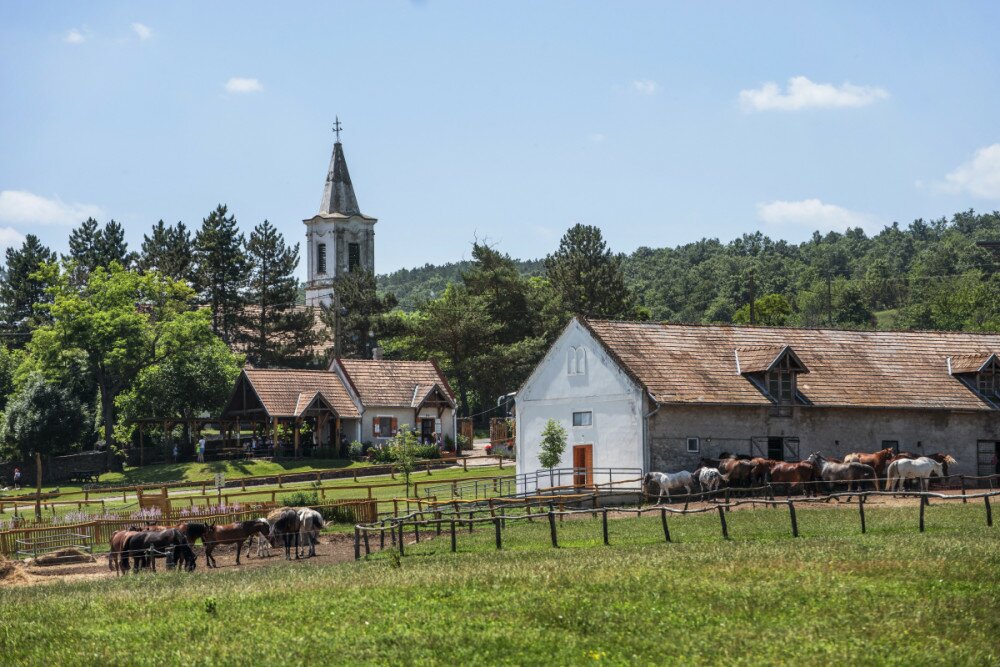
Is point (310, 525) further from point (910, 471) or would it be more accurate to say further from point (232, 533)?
point (910, 471)

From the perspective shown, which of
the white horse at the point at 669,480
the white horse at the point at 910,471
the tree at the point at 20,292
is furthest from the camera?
the tree at the point at 20,292

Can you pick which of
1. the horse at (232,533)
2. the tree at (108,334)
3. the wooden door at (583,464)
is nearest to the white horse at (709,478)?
the wooden door at (583,464)

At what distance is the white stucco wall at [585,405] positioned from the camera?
151ft

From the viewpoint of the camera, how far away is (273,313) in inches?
3962

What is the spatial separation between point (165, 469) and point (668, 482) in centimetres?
3878

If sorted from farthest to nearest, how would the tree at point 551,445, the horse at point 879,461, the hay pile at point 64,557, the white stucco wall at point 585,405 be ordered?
the tree at point 551,445 < the white stucco wall at point 585,405 < the horse at point 879,461 < the hay pile at point 64,557

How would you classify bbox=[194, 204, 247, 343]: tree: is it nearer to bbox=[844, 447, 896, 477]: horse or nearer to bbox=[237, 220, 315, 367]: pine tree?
bbox=[237, 220, 315, 367]: pine tree

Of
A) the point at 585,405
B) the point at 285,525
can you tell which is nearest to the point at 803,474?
the point at 585,405

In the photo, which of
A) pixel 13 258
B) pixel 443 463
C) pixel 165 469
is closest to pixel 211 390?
pixel 165 469

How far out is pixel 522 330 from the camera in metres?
97.6

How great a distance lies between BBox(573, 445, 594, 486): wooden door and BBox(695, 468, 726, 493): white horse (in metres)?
6.30

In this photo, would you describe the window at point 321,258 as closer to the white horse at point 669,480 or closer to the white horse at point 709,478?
the white horse at point 669,480

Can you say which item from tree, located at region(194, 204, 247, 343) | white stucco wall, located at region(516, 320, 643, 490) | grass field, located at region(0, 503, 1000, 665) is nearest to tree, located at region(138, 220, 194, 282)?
tree, located at region(194, 204, 247, 343)

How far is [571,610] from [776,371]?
30.5m
